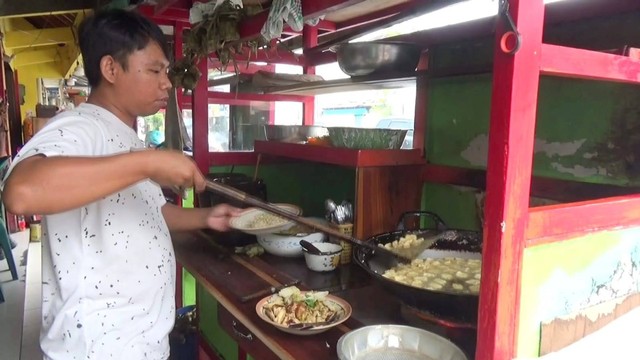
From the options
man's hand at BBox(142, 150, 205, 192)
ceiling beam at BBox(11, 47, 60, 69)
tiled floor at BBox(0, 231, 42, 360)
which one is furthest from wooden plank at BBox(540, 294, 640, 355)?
ceiling beam at BBox(11, 47, 60, 69)

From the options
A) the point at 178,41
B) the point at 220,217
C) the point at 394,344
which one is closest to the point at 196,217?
the point at 220,217

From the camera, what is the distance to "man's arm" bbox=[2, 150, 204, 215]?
0.90 m

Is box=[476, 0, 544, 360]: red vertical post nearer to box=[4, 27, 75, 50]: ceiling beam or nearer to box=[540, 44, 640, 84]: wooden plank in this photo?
box=[540, 44, 640, 84]: wooden plank

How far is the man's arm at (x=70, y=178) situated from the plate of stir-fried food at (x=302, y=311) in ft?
1.76

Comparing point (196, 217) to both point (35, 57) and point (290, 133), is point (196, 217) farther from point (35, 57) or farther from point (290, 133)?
point (35, 57)

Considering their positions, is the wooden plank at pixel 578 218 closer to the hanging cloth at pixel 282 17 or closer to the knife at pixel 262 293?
the knife at pixel 262 293

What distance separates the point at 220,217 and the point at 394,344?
3.21ft

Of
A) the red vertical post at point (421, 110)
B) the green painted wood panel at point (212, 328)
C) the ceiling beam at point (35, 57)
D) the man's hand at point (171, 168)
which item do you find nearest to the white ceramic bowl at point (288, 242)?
the red vertical post at point (421, 110)

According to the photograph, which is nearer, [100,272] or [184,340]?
[100,272]

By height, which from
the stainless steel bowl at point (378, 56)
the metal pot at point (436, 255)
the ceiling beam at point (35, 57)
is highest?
the ceiling beam at point (35, 57)

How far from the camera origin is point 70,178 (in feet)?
3.01

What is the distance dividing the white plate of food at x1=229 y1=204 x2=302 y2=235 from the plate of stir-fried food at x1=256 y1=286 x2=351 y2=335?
468 millimetres

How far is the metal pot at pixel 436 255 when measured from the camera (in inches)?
42.9

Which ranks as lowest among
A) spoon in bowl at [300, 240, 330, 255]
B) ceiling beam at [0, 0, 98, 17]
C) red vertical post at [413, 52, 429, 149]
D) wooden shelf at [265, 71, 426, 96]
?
spoon in bowl at [300, 240, 330, 255]
